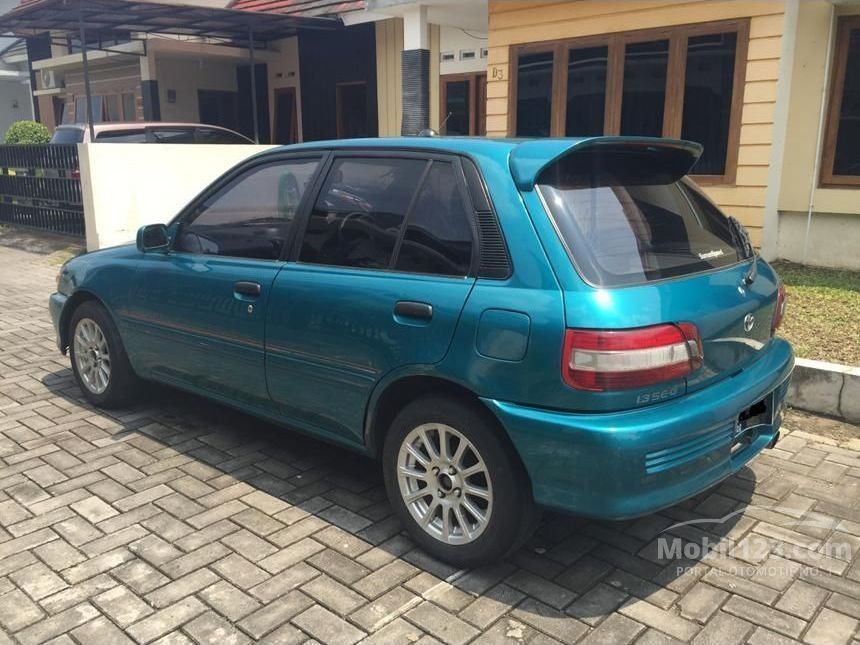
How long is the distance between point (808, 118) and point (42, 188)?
1172 centimetres

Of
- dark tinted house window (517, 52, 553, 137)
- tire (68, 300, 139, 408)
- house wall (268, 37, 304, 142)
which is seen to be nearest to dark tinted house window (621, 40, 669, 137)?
dark tinted house window (517, 52, 553, 137)

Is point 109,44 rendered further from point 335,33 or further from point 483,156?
point 483,156

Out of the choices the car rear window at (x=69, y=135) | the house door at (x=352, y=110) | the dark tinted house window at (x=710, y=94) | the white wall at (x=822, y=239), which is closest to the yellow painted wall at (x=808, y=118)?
the white wall at (x=822, y=239)

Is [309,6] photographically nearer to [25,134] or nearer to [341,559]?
[25,134]

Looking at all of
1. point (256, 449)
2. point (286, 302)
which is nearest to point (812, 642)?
point (286, 302)

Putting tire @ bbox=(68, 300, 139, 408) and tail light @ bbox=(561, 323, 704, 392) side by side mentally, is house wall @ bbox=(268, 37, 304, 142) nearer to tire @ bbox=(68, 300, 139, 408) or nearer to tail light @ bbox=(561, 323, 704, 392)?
tire @ bbox=(68, 300, 139, 408)

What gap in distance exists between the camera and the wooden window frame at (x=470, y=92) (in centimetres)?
1235

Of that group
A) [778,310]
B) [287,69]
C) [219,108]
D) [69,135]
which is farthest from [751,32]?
[219,108]

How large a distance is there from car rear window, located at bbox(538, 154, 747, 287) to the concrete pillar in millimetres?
8054

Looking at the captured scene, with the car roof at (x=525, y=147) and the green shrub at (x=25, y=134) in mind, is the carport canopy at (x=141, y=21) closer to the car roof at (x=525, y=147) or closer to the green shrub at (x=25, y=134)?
the green shrub at (x=25, y=134)

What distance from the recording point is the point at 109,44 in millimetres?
18375

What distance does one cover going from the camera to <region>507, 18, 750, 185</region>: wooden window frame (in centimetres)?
800

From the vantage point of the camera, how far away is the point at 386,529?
3.44 metres

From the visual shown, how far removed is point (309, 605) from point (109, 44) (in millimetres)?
18932
